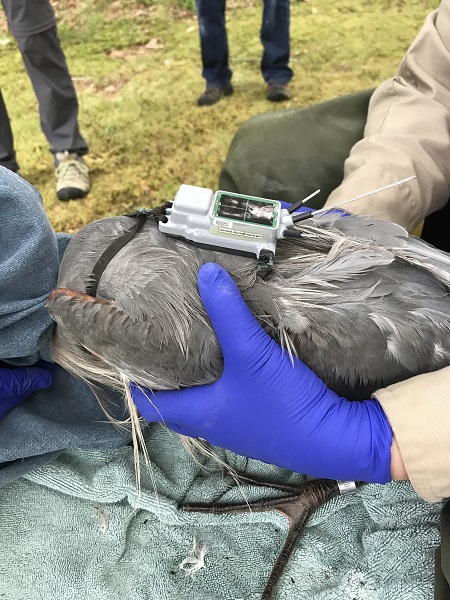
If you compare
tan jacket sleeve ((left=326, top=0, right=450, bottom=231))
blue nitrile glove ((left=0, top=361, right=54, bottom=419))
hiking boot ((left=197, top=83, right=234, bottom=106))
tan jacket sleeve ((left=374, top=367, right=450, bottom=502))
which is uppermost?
tan jacket sleeve ((left=326, top=0, right=450, bottom=231))

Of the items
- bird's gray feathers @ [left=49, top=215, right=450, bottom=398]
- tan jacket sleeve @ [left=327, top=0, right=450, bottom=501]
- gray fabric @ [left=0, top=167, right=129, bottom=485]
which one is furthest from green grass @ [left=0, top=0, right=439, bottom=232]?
bird's gray feathers @ [left=49, top=215, right=450, bottom=398]

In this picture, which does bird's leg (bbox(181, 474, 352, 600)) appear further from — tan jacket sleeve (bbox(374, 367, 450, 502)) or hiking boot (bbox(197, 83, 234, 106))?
hiking boot (bbox(197, 83, 234, 106))

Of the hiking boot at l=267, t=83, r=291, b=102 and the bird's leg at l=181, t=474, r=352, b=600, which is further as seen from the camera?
the hiking boot at l=267, t=83, r=291, b=102

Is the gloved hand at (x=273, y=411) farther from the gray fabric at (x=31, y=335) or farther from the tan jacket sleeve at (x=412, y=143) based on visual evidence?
the tan jacket sleeve at (x=412, y=143)

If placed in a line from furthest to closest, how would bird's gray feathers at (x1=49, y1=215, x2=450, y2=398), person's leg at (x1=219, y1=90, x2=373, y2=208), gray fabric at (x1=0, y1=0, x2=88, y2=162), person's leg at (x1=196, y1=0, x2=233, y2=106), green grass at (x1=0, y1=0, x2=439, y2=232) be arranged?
1. person's leg at (x1=196, y1=0, x2=233, y2=106)
2. green grass at (x1=0, y1=0, x2=439, y2=232)
3. gray fabric at (x1=0, y1=0, x2=88, y2=162)
4. person's leg at (x1=219, y1=90, x2=373, y2=208)
5. bird's gray feathers at (x1=49, y1=215, x2=450, y2=398)

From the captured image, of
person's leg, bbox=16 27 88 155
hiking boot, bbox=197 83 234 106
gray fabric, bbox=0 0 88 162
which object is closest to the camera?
gray fabric, bbox=0 0 88 162

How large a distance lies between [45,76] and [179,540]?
2.39 m

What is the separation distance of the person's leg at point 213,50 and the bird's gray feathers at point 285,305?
2.68 metres

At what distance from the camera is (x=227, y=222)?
86 centimetres

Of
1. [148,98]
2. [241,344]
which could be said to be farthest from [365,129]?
[148,98]

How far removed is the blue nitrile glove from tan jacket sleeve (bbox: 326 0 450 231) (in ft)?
2.80

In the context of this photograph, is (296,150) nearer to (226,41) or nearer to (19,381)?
(19,381)

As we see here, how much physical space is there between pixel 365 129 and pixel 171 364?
117 cm

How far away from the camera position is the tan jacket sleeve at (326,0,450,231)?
4.75 ft
